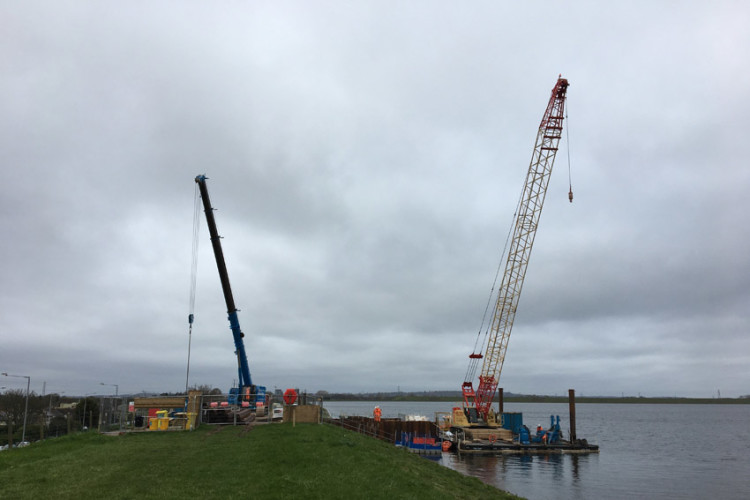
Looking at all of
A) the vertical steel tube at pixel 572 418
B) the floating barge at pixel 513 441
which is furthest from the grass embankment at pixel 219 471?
the vertical steel tube at pixel 572 418

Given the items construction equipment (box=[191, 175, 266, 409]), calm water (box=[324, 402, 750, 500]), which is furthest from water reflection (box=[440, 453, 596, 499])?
construction equipment (box=[191, 175, 266, 409])

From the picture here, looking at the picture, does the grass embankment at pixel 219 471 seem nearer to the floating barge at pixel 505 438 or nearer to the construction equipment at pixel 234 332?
the construction equipment at pixel 234 332

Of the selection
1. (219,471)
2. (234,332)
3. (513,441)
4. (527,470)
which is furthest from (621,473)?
(219,471)

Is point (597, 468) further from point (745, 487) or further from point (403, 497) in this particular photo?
point (403, 497)

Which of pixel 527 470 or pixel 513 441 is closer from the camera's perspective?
pixel 527 470

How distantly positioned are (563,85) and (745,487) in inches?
1748

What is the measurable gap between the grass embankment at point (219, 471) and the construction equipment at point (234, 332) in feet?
54.1

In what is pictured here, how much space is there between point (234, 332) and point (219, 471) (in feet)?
89.2

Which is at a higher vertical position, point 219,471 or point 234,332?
point 234,332

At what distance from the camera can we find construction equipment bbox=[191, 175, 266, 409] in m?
42.0

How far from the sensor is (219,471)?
1786cm

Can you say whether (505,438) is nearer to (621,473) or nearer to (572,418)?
(572,418)

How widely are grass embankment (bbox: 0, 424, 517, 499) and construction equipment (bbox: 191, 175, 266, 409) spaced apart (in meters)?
16.5

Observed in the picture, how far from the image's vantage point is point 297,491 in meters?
14.6
